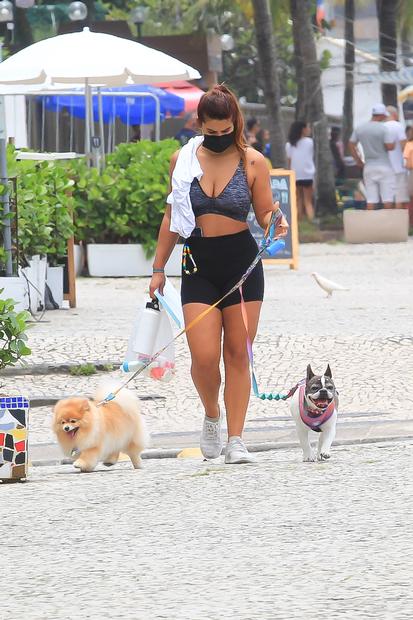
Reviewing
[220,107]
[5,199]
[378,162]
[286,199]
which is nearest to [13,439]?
[220,107]

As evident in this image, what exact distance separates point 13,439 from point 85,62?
1083 centimetres

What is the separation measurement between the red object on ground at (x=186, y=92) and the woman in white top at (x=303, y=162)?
9.79 ft

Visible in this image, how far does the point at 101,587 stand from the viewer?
5035 mm

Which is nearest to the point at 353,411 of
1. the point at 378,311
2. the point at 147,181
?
the point at 378,311

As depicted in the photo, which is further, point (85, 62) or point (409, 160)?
point (409, 160)

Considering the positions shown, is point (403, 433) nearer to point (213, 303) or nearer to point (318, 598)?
point (213, 303)

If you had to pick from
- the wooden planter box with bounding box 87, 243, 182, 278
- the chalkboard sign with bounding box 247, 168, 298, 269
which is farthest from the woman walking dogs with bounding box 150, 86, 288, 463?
the chalkboard sign with bounding box 247, 168, 298, 269

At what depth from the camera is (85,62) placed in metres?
17.7

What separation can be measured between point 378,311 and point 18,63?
5735mm

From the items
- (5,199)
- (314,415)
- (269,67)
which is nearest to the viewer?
(314,415)

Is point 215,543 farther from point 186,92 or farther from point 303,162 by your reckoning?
point 186,92

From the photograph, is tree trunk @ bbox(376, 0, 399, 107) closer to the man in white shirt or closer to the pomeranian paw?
the man in white shirt

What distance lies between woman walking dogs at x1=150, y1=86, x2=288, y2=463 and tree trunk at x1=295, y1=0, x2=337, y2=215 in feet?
66.6

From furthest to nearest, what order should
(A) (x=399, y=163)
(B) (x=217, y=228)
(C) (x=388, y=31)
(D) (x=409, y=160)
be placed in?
(C) (x=388, y=31), (D) (x=409, y=160), (A) (x=399, y=163), (B) (x=217, y=228)
